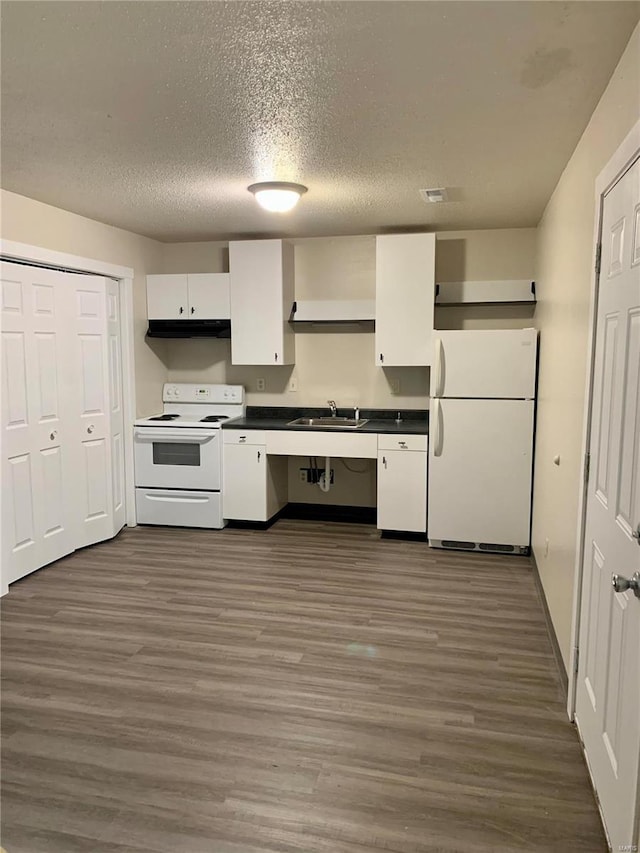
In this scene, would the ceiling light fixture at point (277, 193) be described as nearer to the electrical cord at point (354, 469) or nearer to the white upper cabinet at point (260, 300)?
the white upper cabinet at point (260, 300)

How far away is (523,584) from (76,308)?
3.57 meters

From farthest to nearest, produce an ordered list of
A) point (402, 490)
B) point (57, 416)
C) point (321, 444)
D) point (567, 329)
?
point (321, 444), point (402, 490), point (57, 416), point (567, 329)

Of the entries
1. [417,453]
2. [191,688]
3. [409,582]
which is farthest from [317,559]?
[191,688]

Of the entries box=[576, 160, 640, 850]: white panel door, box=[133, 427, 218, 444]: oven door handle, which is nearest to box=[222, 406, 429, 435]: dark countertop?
box=[133, 427, 218, 444]: oven door handle

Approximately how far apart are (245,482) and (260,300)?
1.50 meters

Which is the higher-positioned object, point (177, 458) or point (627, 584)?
point (627, 584)

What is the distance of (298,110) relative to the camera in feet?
8.04

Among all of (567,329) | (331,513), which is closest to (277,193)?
(567,329)

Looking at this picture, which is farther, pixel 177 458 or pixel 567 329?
pixel 177 458

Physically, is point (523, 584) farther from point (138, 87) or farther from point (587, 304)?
point (138, 87)

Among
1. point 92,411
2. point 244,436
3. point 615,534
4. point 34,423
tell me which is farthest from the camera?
point 244,436

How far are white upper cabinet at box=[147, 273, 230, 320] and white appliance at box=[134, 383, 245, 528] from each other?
915 millimetres

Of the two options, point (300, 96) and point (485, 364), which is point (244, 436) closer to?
point (485, 364)

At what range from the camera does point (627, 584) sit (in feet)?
5.32
